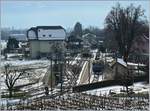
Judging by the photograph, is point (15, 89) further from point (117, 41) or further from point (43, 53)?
point (43, 53)

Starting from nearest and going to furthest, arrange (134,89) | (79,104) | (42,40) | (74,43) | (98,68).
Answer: (79,104) < (134,89) < (98,68) < (42,40) < (74,43)

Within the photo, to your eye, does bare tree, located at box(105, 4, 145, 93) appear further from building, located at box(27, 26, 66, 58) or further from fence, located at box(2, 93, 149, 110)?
fence, located at box(2, 93, 149, 110)

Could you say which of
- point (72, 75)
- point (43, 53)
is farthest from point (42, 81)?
point (43, 53)

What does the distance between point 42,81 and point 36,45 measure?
5202 mm

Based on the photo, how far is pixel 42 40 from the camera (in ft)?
34.8

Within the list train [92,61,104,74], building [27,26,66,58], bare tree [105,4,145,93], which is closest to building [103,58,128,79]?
train [92,61,104,74]

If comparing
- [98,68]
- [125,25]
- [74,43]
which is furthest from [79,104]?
[74,43]

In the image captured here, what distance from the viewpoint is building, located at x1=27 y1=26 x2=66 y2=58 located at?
10609mm

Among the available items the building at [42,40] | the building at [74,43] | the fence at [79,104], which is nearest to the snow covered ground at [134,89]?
the fence at [79,104]

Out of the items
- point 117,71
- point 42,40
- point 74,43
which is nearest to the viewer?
point 117,71

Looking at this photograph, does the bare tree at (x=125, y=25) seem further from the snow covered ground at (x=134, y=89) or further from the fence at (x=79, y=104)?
the fence at (x=79, y=104)

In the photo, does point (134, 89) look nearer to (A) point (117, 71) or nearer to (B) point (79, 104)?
(A) point (117, 71)

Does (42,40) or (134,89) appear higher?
(42,40)

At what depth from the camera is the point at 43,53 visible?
36.1ft
